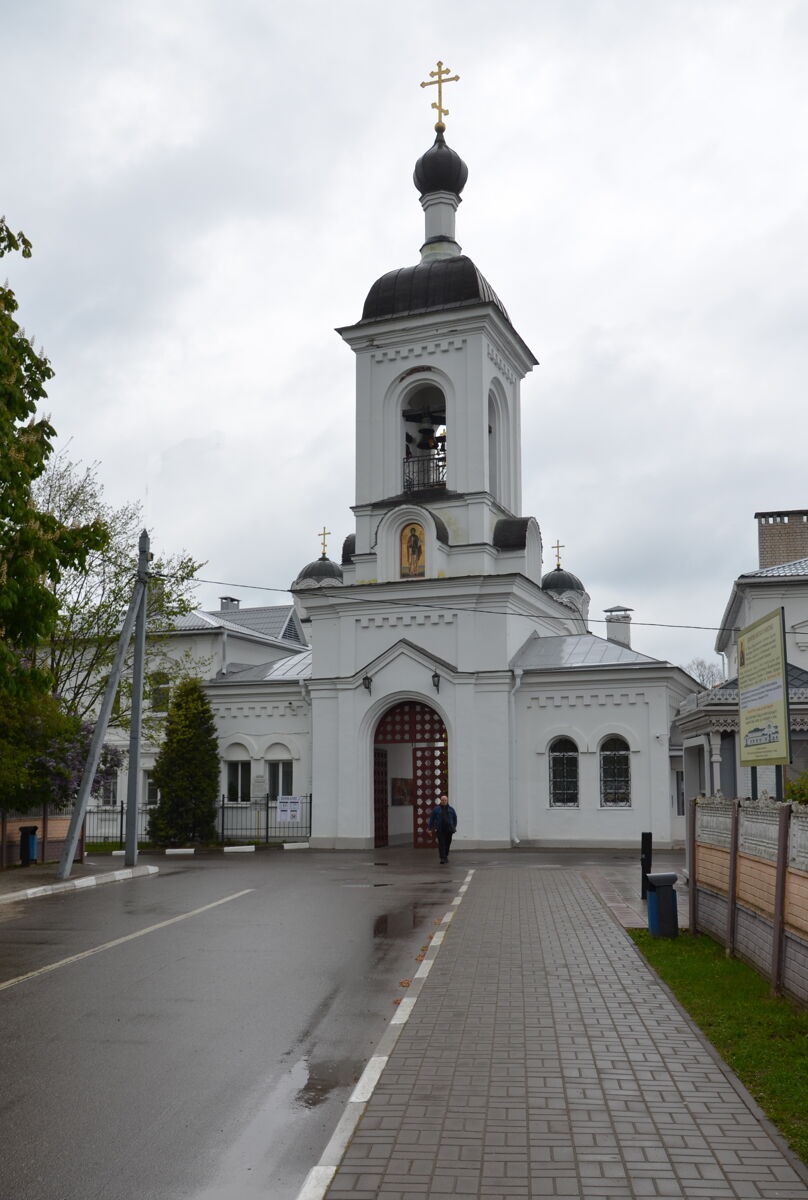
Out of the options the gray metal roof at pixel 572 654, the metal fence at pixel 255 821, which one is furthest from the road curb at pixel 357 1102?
the metal fence at pixel 255 821

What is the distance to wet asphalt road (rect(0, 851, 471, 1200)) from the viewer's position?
5.37m

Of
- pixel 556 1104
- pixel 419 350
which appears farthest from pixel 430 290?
pixel 556 1104

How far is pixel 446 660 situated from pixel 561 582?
22413 mm

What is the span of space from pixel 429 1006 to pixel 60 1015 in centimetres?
286

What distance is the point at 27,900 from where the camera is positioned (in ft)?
56.8

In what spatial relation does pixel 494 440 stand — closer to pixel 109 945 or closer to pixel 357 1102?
pixel 109 945

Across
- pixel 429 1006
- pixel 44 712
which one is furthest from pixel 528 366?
pixel 429 1006

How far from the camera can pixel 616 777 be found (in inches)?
1147

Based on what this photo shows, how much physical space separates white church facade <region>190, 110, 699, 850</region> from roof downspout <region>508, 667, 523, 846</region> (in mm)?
66

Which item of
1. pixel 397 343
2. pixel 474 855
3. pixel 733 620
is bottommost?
pixel 474 855

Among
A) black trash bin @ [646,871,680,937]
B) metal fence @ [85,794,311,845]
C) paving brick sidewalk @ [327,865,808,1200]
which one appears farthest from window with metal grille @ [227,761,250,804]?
paving brick sidewalk @ [327,865,808,1200]

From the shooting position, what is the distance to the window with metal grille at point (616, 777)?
29.0 meters

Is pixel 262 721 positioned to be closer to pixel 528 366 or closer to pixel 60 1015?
pixel 528 366

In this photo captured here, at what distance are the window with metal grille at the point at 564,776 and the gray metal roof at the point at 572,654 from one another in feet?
6.90
